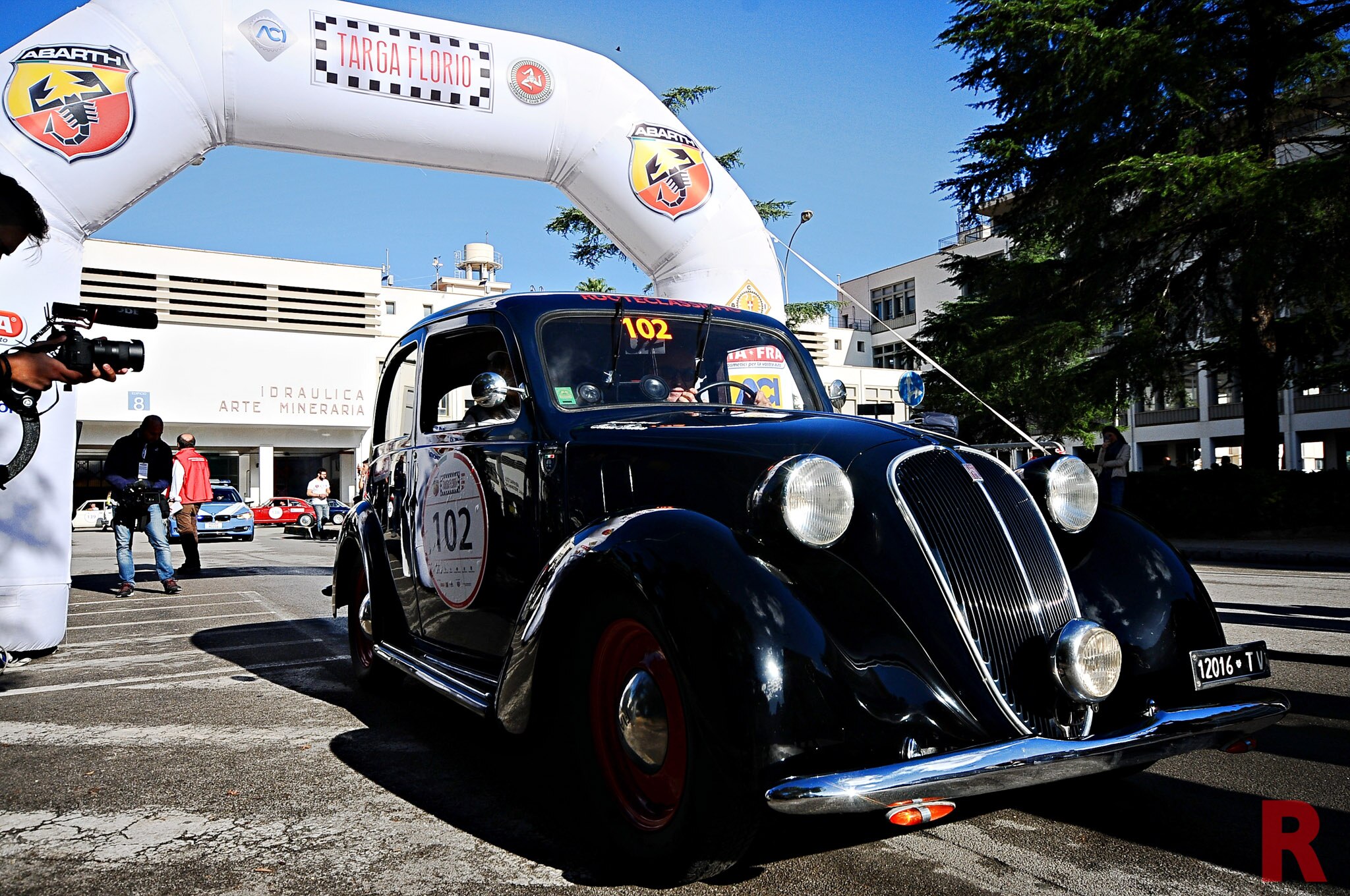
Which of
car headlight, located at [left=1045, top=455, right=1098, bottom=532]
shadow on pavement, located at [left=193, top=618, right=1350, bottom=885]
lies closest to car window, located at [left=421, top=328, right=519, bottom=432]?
shadow on pavement, located at [left=193, top=618, right=1350, bottom=885]

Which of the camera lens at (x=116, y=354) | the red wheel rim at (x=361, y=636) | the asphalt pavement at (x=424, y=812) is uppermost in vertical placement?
the camera lens at (x=116, y=354)

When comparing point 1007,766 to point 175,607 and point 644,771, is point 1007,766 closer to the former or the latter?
point 644,771

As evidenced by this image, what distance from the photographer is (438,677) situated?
4.00m

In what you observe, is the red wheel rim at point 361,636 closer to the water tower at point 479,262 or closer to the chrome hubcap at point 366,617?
the chrome hubcap at point 366,617

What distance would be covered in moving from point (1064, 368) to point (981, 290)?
3.19 m

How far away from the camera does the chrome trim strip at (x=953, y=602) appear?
2.61m

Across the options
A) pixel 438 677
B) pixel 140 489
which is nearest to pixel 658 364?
pixel 438 677

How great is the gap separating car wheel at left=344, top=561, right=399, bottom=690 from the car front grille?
3226 millimetres

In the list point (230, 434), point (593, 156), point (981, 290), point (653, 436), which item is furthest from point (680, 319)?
point (230, 434)

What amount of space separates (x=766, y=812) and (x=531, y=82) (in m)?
7.66

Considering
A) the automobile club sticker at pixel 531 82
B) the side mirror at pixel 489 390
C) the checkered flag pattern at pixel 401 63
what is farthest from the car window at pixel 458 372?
the automobile club sticker at pixel 531 82

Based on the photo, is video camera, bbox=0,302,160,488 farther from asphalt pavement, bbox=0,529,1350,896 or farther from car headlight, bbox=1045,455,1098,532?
car headlight, bbox=1045,455,1098,532

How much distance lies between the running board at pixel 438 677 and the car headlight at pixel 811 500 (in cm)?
134

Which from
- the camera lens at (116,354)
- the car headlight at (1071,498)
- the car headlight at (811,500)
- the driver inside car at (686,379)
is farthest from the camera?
the camera lens at (116,354)
